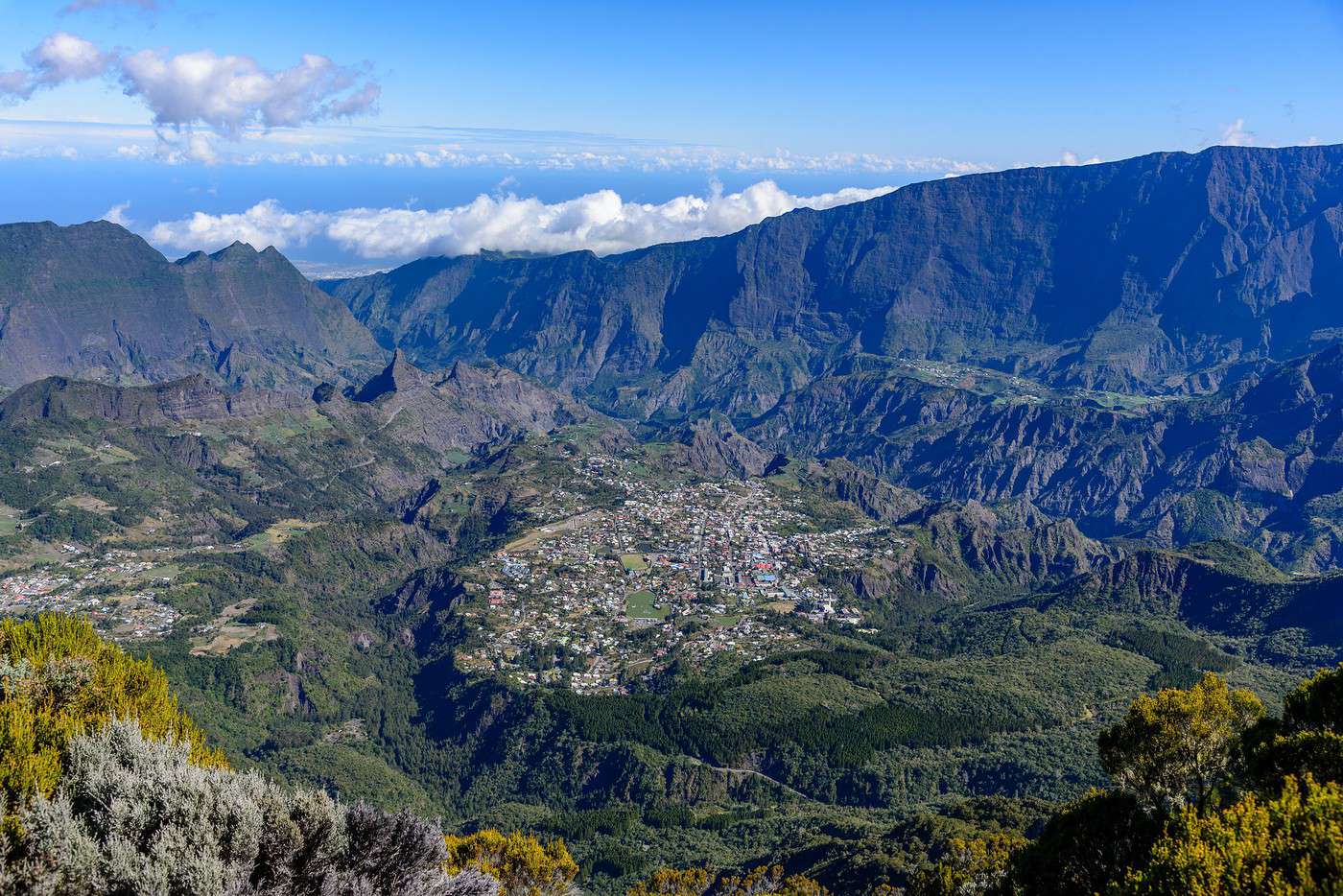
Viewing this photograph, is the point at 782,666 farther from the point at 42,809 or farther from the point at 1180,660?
the point at 42,809

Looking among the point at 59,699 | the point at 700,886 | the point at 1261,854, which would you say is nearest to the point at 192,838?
the point at 59,699

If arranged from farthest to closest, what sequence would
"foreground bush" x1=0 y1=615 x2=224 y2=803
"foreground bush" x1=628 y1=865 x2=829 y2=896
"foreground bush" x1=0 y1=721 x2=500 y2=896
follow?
1. "foreground bush" x1=628 y1=865 x2=829 y2=896
2. "foreground bush" x1=0 y1=615 x2=224 y2=803
3. "foreground bush" x1=0 y1=721 x2=500 y2=896

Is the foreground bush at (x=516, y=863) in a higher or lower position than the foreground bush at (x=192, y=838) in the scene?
lower

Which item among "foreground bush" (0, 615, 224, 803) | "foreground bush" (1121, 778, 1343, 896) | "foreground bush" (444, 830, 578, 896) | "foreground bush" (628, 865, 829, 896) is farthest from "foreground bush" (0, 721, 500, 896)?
"foreground bush" (628, 865, 829, 896)

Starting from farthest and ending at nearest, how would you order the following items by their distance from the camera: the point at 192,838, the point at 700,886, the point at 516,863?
the point at 700,886, the point at 516,863, the point at 192,838

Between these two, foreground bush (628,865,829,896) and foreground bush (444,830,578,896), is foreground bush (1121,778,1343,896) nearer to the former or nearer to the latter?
foreground bush (444,830,578,896)

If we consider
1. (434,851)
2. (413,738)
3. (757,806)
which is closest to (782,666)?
(757,806)

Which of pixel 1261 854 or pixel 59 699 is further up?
pixel 1261 854

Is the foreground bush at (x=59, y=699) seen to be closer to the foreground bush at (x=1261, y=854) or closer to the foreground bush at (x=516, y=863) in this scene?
the foreground bush at (x=516, y=863)

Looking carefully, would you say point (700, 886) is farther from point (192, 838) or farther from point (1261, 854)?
point (1261, 854)

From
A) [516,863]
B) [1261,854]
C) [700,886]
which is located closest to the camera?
[1261,854]

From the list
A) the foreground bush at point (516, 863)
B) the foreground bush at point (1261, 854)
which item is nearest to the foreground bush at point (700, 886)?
the foreground bush at point (516, 863)

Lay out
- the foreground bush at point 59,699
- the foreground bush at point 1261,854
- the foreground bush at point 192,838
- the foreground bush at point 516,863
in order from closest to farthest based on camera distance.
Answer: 1. the foreground bush at point 1261,854
2. the foreground bush at point 192,838
3. the foreground bush at point 59,699
4. the foreground bush at point 516,863
